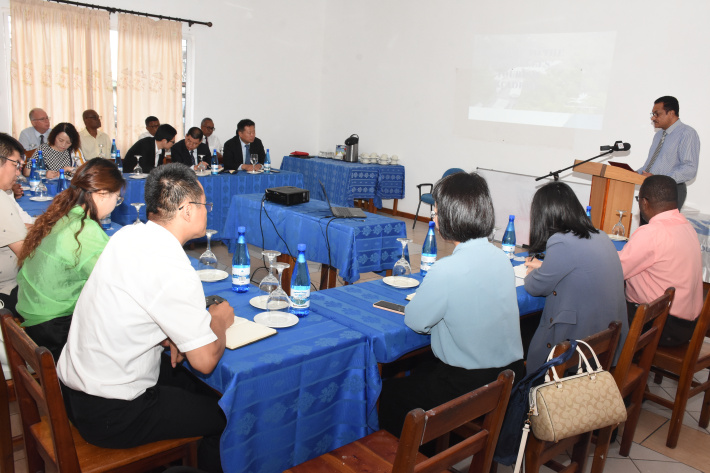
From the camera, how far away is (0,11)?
20.1 feet

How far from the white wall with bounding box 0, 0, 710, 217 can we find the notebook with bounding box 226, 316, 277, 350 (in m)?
4.95

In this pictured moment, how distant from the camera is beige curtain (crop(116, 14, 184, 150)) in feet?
22.7

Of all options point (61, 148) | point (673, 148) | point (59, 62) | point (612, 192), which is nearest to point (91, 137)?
point (59, 62)

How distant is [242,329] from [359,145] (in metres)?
6.79

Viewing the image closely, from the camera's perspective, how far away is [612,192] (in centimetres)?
470

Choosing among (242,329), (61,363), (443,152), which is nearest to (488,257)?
(242,329)

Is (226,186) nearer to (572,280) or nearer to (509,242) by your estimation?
(509,242)

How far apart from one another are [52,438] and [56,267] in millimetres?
643

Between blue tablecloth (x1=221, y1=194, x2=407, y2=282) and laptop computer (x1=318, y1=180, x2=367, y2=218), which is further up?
laptop computer (x1=318, y1=180, x2=367, y2=218)

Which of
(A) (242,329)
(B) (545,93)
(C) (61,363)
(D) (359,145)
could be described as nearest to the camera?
(C) (61,363)

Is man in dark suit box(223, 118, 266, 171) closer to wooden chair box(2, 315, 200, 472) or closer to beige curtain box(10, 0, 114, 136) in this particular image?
beige curtain box(10, 0, 114, 136)

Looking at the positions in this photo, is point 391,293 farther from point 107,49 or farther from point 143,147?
point 107,49

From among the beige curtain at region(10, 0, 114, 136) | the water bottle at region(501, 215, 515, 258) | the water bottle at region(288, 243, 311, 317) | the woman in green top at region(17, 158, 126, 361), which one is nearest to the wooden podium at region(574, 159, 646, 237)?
the water bottle at region(501, 215, 515, 258)

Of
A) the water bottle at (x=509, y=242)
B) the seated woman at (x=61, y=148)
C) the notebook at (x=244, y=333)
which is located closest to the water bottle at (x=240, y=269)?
the notebook at (x=244, y=333)
